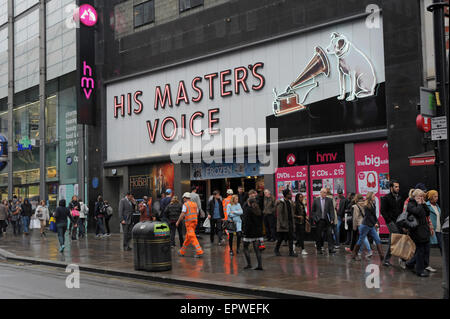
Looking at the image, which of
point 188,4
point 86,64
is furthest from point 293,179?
point 86,64

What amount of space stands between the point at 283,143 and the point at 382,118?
3.65 m

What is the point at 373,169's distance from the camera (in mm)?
15766

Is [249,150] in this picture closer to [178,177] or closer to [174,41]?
[178,177]

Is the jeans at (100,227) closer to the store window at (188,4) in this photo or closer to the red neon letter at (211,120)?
the red neon letter at (211,120)

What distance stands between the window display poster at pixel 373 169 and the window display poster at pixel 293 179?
6.50ft

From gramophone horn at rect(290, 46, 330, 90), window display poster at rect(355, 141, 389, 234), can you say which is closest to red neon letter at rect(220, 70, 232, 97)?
gramophone horn at rect(290, 46, 330, 90)

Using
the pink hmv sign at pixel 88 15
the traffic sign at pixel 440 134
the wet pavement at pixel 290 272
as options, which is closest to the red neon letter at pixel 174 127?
the wet pavement at pixel 290 272

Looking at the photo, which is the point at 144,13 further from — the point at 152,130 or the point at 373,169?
the point at 373,169

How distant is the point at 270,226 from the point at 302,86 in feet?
15.7

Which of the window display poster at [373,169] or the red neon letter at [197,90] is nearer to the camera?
the window display poster at [373,169]

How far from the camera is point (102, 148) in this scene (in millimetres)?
25250

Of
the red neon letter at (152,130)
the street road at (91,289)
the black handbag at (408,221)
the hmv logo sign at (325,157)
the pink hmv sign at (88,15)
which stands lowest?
the street road at (91,289)

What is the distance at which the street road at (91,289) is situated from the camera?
9.08 meters
